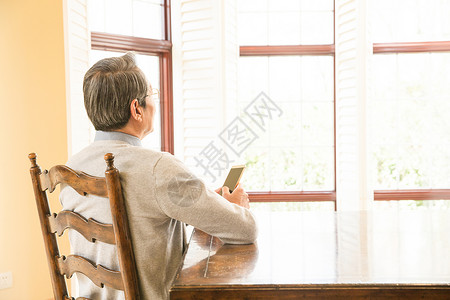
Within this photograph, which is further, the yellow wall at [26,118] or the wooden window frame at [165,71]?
the wooden window frame at [165,71]

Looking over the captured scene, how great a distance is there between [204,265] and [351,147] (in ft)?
Answer: 8.32

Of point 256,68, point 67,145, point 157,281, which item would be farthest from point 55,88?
point 157,281

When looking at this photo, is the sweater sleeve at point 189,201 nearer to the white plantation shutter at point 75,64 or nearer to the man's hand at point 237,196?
the man's hand at point 237,196

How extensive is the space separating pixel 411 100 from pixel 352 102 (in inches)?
21.4

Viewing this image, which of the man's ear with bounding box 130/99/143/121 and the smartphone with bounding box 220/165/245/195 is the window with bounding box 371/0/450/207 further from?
the man's ear with bounding box 130/99/143/121

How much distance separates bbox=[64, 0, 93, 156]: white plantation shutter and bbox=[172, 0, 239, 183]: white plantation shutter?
0.86m

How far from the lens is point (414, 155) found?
3.54 metres

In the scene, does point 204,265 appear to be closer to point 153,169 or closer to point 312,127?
point 153,169

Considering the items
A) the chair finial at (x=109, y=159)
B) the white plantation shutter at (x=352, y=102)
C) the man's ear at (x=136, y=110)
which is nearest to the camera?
the chair finial at (x=109, y=159)

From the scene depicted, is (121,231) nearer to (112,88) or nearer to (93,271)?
(93,271)

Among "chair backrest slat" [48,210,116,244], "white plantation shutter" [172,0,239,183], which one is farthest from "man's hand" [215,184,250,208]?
"white plantation shutter" [172,0,239,183]

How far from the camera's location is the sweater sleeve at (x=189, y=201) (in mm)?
1136

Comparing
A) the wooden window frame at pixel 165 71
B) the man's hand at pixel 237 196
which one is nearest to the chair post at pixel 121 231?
the man's hand at pixel 237 196

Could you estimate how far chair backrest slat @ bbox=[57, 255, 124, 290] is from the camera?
3.67ft
